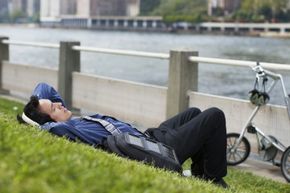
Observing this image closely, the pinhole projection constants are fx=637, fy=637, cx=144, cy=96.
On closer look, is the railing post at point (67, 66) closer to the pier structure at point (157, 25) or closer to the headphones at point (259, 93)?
the headphones at point (259, 93)

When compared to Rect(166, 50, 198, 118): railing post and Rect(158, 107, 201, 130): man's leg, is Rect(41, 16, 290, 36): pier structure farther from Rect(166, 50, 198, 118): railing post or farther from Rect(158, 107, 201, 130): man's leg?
Rect(158, 107, 201, 130): man's leg

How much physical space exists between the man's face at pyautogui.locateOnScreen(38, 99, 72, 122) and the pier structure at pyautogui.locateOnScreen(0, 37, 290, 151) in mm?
2685

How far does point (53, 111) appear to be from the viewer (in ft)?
16.1

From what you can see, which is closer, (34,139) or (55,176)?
(55,176)

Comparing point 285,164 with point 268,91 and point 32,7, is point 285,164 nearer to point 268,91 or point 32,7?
point 268,91

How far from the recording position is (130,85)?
9.42 m

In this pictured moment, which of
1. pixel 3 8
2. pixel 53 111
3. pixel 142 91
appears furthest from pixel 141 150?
pixel 3 8

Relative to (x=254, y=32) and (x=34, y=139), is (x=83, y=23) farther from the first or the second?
(x=34, y=139)

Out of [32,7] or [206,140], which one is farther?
[32,7]

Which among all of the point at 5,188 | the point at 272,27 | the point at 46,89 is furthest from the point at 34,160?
the point at 272,27

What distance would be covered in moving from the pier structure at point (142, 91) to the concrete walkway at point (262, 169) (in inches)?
11.5

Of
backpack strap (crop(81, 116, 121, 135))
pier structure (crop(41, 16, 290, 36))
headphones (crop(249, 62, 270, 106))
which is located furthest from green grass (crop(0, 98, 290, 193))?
pier structure (crop(41, 16, 290, 36))

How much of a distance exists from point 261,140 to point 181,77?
4.87 feet

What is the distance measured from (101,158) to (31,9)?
5635 inches
